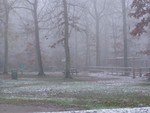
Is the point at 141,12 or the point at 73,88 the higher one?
the point at 141,12

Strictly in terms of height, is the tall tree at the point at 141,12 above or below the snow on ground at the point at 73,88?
above

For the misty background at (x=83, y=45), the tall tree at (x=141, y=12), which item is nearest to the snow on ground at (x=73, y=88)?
the tall tree at (x=141, y=12)

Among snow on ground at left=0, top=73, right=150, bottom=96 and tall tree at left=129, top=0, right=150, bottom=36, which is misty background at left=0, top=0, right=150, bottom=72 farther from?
snow on ground at left=0, top=73, right=150, bottom=96

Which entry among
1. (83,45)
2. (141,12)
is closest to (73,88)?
(141,12)

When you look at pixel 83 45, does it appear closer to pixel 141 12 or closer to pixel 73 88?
pixel 141 12

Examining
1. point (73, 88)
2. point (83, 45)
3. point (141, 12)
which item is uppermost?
point (141, 12)

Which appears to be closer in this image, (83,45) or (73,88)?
(73,88)

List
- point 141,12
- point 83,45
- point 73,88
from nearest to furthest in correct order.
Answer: point 73,88
point 141,12
point 83,45

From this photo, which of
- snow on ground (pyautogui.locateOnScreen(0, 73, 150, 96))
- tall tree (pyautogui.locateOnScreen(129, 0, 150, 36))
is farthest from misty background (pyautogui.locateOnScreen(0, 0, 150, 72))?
snow on ground (pyautogui.locateOnScreen(0, 73, 150, 96))

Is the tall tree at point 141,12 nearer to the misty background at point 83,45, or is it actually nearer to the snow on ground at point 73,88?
the snow on ground at point 73,88

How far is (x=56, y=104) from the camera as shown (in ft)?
51.1

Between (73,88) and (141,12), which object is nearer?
(73,88)

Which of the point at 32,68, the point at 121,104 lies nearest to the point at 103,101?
the point at 121,104

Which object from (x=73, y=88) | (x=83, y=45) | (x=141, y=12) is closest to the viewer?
(x=73, y=88)
